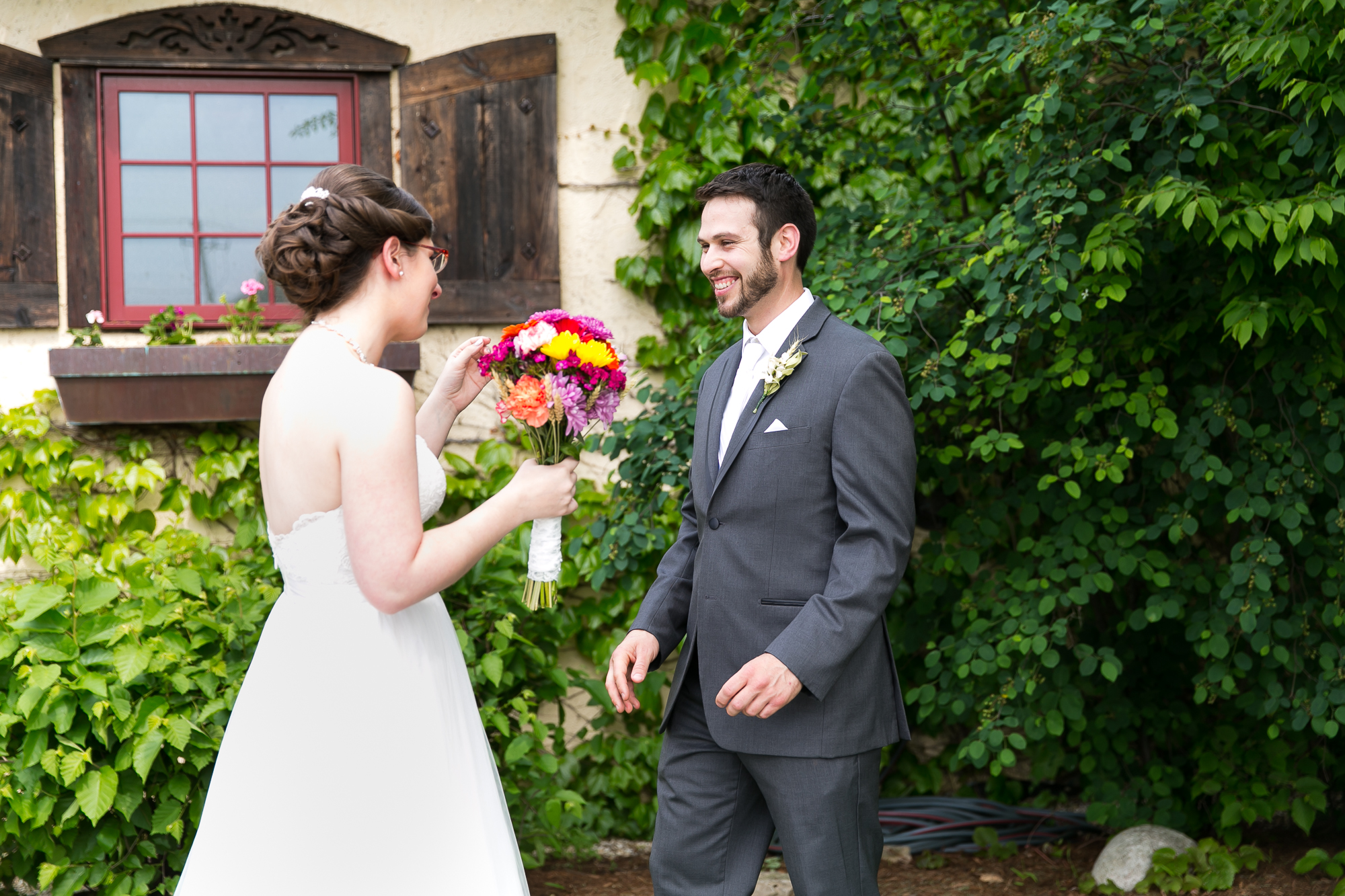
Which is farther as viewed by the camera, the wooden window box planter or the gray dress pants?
the wooden window box planter

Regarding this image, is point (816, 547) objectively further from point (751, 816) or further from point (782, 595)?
point (751, 816)

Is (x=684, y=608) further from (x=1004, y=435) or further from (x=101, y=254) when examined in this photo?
(x=101, y=254)

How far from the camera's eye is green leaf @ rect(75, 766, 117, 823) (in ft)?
10.1

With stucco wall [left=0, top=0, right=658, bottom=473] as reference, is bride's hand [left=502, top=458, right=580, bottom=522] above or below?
below

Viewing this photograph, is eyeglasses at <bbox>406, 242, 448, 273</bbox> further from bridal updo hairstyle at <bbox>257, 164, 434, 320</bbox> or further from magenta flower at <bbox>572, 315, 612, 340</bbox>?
magenta flower at <bbox>572, 315, 612, 340</bbox>

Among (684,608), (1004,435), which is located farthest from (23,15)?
(1004,435)

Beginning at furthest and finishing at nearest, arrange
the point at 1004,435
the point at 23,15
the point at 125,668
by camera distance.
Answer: the point at 23,15 < the point at 1004,435 < the point at 125,668

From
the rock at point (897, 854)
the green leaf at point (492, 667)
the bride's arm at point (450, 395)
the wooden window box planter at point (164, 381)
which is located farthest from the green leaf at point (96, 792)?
the rock at point (897, 854)

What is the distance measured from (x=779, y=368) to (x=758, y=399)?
0.31 ft

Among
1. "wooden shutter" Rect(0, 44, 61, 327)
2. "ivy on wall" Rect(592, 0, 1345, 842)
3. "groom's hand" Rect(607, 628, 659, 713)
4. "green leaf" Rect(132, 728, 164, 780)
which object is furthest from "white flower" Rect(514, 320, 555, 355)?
"wooden shutter" Rect(0, 44, 61, 327)

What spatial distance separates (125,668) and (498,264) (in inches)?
85.9

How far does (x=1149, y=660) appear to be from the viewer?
14.1 feet

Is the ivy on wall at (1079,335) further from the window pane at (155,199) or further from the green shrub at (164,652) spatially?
the window pane at (155,199)

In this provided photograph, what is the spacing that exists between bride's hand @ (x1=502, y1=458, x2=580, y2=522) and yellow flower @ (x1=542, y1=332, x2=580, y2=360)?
22 cm
